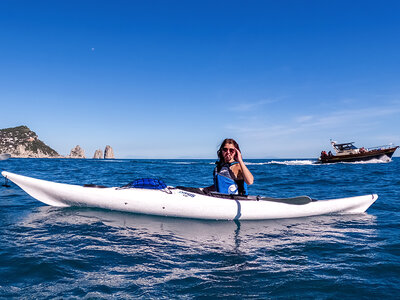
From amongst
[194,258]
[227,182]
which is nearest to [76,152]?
[227,182]

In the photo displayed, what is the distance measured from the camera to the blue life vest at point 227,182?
6.48 m

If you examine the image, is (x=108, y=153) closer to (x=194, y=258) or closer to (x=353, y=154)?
(x=353, y=154)

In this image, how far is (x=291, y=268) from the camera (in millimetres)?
3424

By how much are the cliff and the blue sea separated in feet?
422

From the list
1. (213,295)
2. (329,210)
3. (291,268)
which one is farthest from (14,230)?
(329,210)

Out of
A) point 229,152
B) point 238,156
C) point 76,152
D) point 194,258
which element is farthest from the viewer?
point 76,152

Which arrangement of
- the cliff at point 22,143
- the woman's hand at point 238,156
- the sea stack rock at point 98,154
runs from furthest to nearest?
the sea stack rock at point 98,154 → the cliff at point 22,143 → the woman's hand at point 238,156

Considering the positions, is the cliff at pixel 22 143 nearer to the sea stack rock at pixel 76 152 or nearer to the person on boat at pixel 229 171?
the sea stack rock at pixel 76 152

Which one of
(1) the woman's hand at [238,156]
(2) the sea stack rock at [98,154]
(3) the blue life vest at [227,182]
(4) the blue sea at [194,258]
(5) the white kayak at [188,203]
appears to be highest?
(2) the sea stack rock at [98,154]

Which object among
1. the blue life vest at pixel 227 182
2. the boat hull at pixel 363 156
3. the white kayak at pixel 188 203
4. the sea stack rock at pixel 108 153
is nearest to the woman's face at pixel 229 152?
the blue life vest at pixel 227 182

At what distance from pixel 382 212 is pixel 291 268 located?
5.36 meters

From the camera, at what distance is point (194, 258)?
371cm

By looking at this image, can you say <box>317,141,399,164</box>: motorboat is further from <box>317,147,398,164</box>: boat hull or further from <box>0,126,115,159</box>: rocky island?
<box>0,126,115,159</box>: rocky island

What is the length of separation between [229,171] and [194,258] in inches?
119
